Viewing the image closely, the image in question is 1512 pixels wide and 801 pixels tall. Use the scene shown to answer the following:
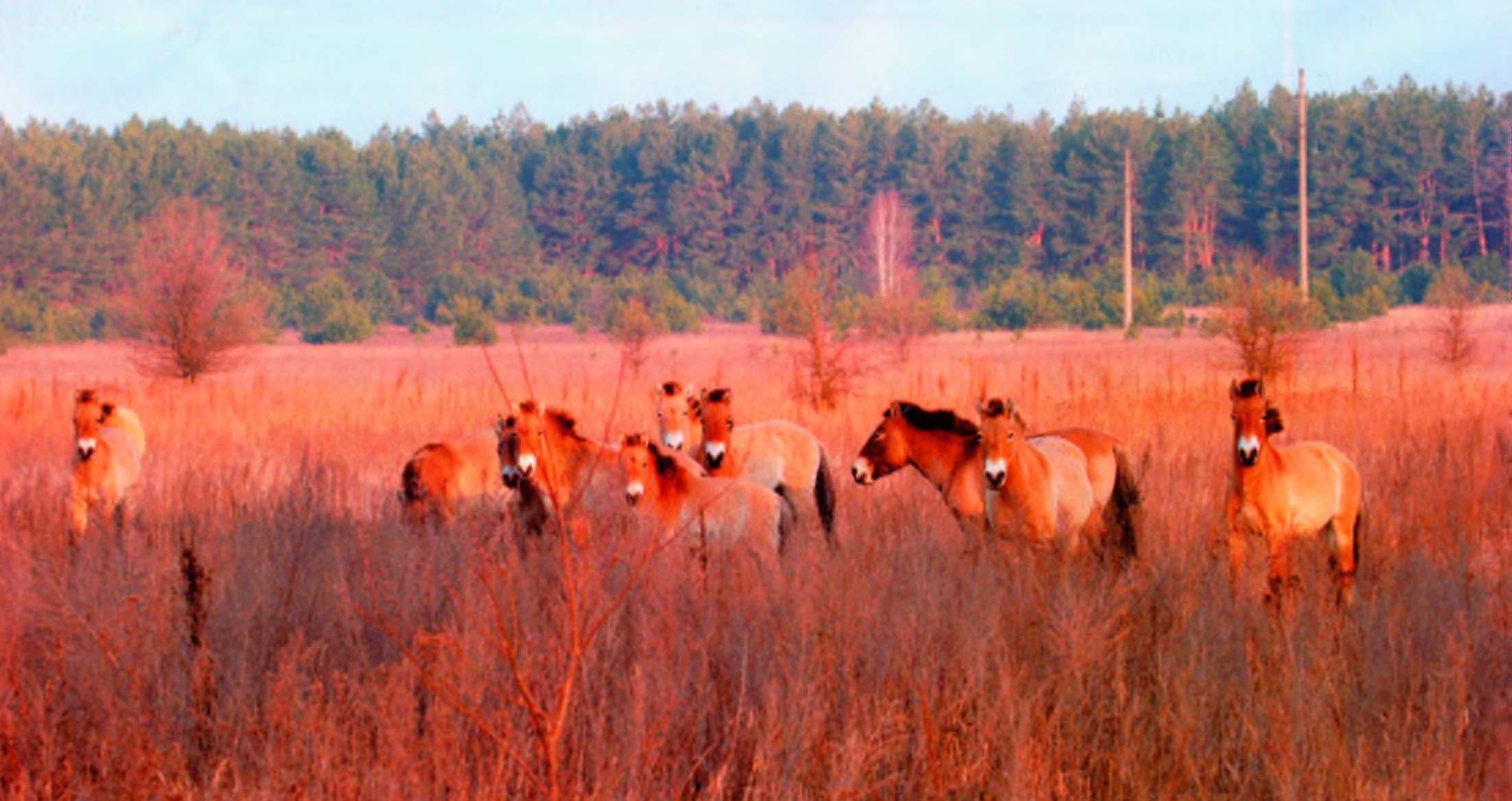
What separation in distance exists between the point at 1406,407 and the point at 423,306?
67470mm

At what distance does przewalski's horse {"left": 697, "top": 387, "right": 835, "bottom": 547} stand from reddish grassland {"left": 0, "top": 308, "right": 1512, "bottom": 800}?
2.96ft

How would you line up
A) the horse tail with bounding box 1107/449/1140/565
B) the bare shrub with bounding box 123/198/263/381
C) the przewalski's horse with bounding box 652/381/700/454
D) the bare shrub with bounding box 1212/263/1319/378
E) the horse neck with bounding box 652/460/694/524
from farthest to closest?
the bare shrub with bounding box 123/198/263/381 → the bare shrub with bounding box 1212/263/1319/378 → the przewalski's horse with bounding box 652/381/700/454 → the horse tail with bounding box 1107/449/1140/565 → the horse neck with bounding box 652/460/694/524

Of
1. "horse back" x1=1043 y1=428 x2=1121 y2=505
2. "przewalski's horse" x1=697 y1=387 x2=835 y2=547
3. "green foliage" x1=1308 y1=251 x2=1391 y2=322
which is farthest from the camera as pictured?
"green foliage" x1=1308 y1=251 x2=1391 y2=322

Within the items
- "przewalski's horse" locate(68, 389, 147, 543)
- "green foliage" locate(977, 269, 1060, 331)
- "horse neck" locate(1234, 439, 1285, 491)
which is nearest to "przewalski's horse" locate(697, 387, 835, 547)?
"horse neck" locate(1234, 439, 1285, 491)

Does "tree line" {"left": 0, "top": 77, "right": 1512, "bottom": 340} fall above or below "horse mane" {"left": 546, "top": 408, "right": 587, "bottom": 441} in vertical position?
above

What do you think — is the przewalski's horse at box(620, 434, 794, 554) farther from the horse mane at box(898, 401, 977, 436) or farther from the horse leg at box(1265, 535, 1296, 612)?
the horse leg at box(1265, 535, 1296, 612)

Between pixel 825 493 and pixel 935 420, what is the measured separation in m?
2.03

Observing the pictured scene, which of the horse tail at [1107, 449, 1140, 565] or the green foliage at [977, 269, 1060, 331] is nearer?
the horse tail at [1107, 449, 1140, 565]

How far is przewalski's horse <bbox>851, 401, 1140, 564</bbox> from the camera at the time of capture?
939 cm

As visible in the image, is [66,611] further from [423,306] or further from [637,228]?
[637,228]

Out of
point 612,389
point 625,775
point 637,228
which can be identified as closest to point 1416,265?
point 637,228

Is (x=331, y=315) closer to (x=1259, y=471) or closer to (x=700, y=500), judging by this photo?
(x=700, y=500)

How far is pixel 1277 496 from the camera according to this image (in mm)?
8375

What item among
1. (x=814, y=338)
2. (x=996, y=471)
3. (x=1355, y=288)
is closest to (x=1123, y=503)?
(x=996, y=471)
